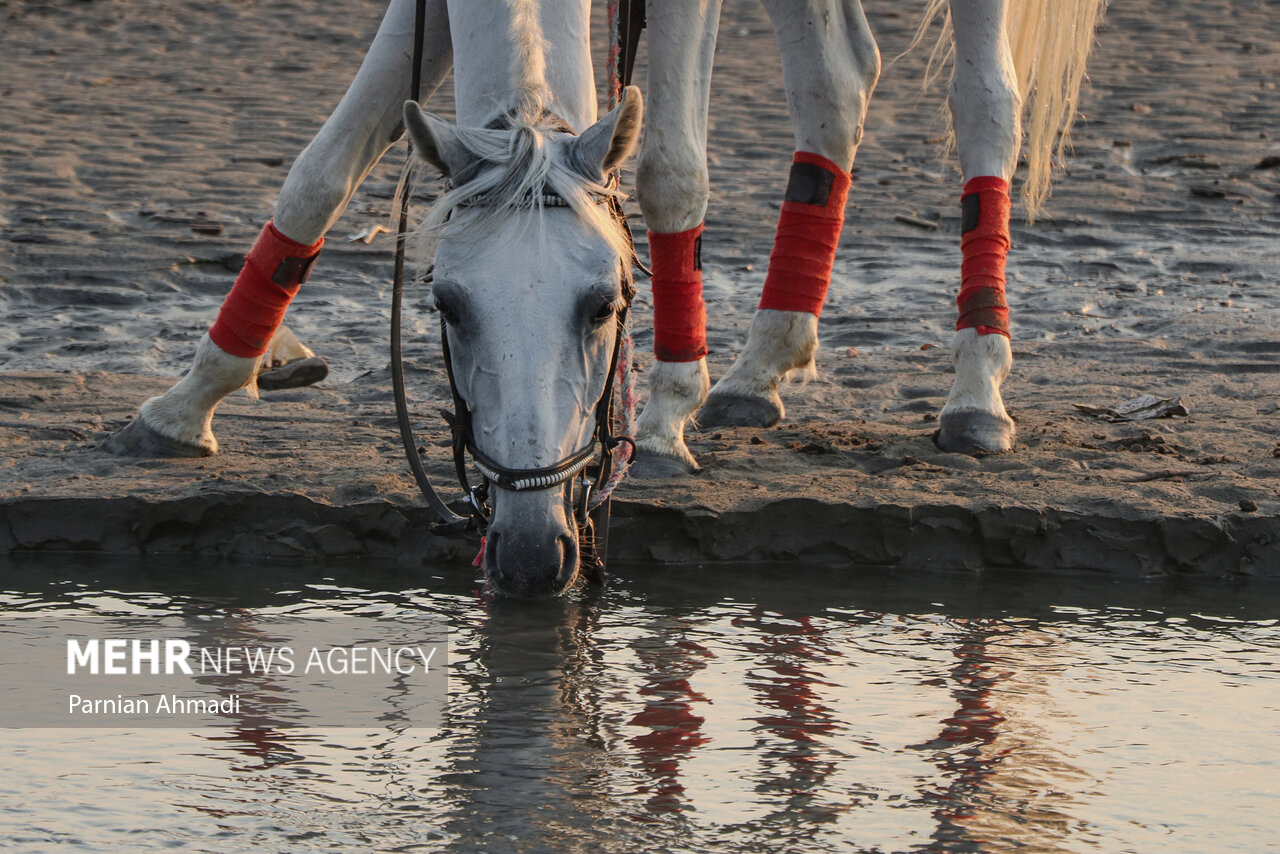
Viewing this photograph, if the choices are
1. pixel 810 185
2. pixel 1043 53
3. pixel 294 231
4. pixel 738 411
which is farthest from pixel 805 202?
pixel 294 231

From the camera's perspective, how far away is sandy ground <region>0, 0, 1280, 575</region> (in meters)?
3.96

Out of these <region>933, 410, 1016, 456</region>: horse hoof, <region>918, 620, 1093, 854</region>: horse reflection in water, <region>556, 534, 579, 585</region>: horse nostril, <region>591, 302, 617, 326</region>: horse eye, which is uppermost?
<region>591, 302, 617, 326</region>: horse eye

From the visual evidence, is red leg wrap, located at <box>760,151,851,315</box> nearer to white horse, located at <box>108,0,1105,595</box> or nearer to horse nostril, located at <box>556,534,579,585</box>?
white horse, located at <box>108,0,1105,595</box>

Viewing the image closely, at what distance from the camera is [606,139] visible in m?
2.97

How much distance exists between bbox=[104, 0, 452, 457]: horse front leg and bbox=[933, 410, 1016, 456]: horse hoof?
1863 mm

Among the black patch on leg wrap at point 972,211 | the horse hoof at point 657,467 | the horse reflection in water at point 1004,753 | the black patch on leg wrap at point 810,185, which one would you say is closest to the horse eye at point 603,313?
the horse reflection in water at point 1004,753

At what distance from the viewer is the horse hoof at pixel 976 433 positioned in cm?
466

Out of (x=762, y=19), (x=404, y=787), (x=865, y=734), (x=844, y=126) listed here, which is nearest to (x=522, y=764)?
(x=404, y=787)

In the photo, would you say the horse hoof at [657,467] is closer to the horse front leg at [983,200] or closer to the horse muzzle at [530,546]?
the horse front leg at [983,200]

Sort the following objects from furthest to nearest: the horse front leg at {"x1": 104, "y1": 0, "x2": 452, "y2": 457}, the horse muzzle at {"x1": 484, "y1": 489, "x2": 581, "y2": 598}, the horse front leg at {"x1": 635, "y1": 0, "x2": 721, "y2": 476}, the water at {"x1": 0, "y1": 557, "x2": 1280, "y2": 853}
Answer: the horse front leg at {"x1": 635, "y1": 0, "x2": 721, "y2": 476}, the horse front leg at {"x1": 104, "y1": 0, "x2": 452, "y2": 457}, the horse muzzle at {"x1": 484, "y1": 489, "x2": 581, "y2": 598}, the water at {"x1": 0, "y1": 557, "x2": 1280, "y2": 853}

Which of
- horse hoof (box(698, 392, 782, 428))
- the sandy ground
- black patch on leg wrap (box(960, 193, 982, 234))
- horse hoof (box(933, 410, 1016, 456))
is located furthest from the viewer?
horse hoof (box(698, 392, 782, 428))

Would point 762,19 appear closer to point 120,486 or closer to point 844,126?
point 844,126

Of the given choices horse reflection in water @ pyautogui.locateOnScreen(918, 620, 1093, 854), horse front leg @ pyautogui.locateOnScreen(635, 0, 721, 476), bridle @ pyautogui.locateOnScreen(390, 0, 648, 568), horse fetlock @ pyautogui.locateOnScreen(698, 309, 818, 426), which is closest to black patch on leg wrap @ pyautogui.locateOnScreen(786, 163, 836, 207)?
horse fetlock @ pyautogui.locateOnScreen(698, 309, 818, 426)

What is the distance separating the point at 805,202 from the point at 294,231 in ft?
5.34
